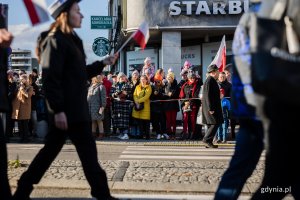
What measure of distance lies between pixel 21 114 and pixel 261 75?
11178 mm

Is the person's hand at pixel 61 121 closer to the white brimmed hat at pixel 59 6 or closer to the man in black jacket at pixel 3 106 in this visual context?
the man in black jacket at pixel 3 106

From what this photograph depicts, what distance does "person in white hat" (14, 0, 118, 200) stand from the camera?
14.8 ft

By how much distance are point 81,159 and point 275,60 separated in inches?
97.8

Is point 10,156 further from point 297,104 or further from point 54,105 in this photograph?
point 297,104

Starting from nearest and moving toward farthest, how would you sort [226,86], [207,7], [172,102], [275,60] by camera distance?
[275,60] < [226,86] < [172,102] < [207,7]

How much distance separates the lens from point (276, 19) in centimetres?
299

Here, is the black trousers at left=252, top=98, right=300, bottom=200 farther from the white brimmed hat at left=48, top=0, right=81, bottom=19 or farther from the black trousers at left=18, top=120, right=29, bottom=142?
the black trousers at left=18, top=120, right=29, bottom=142

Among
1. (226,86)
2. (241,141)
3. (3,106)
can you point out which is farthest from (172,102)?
(241,141)

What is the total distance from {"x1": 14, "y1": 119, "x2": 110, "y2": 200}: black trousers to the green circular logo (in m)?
11.6

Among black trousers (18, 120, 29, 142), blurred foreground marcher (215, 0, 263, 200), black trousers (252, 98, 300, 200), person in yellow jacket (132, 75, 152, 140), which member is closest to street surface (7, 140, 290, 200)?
blurred foreground marcher (215, 0, 263, 200)

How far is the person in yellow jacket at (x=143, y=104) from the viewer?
13607 mm

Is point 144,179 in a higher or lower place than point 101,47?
lower

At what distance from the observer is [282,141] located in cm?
303

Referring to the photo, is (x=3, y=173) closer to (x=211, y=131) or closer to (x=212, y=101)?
(x=211, y=131)
